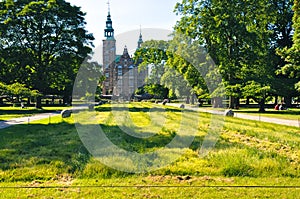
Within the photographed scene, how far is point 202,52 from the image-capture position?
Result: 127 ft

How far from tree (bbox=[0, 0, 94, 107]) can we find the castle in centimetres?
5844

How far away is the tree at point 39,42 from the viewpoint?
28.7m

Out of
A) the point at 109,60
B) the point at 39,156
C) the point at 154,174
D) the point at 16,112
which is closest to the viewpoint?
the point at 154,174

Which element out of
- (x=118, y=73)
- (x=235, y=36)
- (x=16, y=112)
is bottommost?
(x=16, y=112)

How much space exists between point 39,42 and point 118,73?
69572mm

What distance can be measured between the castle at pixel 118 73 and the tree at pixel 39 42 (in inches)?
2301

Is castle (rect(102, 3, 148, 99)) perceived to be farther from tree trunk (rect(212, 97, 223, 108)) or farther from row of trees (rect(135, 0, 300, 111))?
row of trees (rect(135, 0, 300, 111))

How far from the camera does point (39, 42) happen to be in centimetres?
3036

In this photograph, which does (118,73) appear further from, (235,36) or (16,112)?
(16,112)

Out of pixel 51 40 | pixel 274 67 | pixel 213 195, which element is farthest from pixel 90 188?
pixel 274 67

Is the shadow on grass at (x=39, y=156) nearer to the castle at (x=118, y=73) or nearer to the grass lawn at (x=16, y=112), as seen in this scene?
the grass lawn at (x=16, y=112)

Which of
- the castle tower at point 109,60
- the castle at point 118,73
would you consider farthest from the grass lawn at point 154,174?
the castle tower at point 109,60

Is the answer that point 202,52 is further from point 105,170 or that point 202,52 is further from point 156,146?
point 105,170

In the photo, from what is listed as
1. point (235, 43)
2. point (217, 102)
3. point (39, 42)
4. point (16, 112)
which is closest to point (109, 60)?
point (217, 102)
